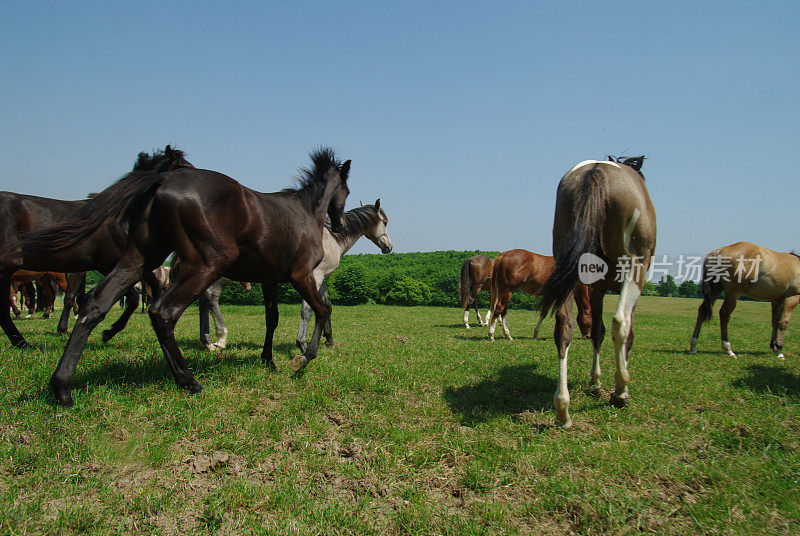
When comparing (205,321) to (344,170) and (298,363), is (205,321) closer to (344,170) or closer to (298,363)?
(298,363)

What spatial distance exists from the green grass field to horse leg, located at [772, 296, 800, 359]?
14.3ft

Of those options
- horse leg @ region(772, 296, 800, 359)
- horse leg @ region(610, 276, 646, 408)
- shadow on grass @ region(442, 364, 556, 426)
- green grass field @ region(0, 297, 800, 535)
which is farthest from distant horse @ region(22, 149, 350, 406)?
horse leg @ region(772, 296, 800, 359)

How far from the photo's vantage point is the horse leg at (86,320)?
11.0 ft

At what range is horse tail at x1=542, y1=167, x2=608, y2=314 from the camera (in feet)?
11.5

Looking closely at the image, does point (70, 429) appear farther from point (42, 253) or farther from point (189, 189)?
point (189, 189)

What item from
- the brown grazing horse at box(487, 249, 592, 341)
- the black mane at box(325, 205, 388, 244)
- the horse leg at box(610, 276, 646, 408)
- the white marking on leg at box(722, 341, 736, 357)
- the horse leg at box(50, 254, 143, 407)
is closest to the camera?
the horse leg at box(50, 254, 143, 407)

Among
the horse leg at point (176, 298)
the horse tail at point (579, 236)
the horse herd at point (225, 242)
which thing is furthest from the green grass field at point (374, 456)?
the horse tail at point (579, 236)

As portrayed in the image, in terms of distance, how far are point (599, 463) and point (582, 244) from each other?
1.67 metres

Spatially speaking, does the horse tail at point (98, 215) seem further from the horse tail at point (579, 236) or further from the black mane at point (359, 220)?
the black mane at point (359, 220)

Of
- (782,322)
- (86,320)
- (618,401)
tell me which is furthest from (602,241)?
(782,322)

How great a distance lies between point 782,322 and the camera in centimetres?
841

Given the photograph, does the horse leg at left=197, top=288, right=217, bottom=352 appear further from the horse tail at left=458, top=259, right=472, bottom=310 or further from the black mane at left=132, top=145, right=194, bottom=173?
the horse tail at left=458, top=259, right=472, bottom=310

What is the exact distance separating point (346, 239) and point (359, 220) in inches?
23.6

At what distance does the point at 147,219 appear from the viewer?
3836mm
